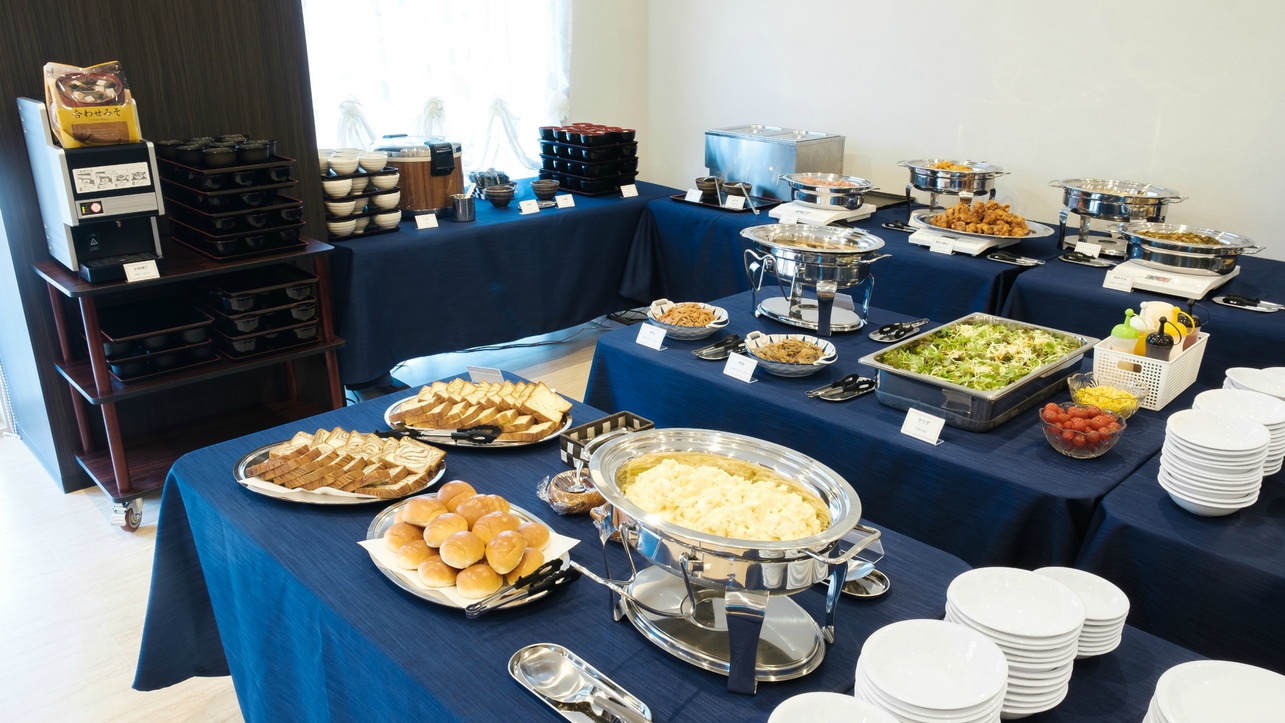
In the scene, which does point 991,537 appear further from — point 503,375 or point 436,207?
point 436,207

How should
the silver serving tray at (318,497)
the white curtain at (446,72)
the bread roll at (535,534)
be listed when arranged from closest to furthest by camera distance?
1. the bread roll at (535,534)
2. the silver serving tray at (318,497)
3. the white curtain at (446,72)

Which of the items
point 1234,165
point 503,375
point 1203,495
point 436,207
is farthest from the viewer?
point 436,207

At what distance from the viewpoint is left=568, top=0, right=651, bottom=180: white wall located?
467 cm

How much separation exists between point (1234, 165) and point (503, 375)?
9.20ft

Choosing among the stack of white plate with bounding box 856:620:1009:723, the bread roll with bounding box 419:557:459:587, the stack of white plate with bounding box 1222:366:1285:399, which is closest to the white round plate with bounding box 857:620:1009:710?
the stack of white plate with bounding box 856:620:1009:723

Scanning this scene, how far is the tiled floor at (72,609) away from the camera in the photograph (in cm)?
188

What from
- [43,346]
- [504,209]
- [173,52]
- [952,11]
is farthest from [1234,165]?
[43,346]

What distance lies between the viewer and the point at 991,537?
1.64 metres

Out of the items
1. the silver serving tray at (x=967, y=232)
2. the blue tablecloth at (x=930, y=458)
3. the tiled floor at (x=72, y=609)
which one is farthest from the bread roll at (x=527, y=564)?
the silver serving tray at (x=967, y=232)

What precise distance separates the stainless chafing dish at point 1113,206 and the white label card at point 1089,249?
4 cm

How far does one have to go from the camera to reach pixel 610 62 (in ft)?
15.9

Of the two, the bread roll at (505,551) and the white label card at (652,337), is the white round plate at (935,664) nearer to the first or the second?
the bread roll at (505,551)

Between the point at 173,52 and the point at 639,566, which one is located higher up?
the point at 173,52

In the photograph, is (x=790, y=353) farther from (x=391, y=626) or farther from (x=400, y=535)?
(x=391, y=626)
